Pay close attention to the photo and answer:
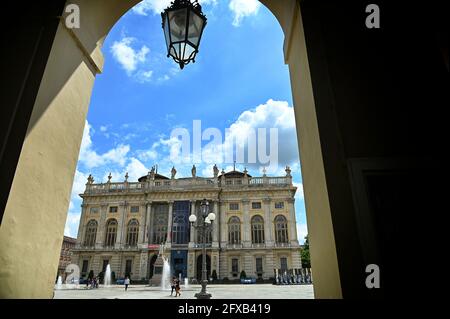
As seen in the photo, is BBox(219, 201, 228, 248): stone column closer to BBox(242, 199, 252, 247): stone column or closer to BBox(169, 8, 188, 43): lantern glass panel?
BBox(242, 199, 252, 247): stone column

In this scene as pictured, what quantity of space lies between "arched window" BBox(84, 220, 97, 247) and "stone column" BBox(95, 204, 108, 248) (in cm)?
68

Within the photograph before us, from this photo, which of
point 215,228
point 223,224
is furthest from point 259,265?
point 215,228

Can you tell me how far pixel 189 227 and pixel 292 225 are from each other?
13.2 metres

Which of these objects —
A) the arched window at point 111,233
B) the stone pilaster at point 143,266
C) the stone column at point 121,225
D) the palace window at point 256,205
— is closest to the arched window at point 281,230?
the palace window at point 256,205

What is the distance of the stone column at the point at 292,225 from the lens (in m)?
32.7

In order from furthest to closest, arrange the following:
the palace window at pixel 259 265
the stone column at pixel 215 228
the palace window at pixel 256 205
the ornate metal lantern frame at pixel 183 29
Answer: the palace window at pixel 256 205
the stone column at pixel 215 228
the palace window at pixel 259 265
the ornate metal lantern frame at pixel 183 29

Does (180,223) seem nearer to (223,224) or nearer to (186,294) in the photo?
(223,224)

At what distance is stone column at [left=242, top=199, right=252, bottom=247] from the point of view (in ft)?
109

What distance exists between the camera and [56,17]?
247 centimetres

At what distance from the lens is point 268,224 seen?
3394 centimetres

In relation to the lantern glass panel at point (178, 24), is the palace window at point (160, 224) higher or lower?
higher

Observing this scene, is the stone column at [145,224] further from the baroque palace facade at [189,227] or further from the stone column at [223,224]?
the stone column at [223,224]

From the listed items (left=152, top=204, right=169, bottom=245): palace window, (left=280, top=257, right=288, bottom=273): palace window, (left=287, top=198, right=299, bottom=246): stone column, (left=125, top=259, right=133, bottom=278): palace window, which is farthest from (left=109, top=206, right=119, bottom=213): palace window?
(left=287, top=198, right=299, bottom=246): stone column

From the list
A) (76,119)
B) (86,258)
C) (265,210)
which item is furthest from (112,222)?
(76,119)
